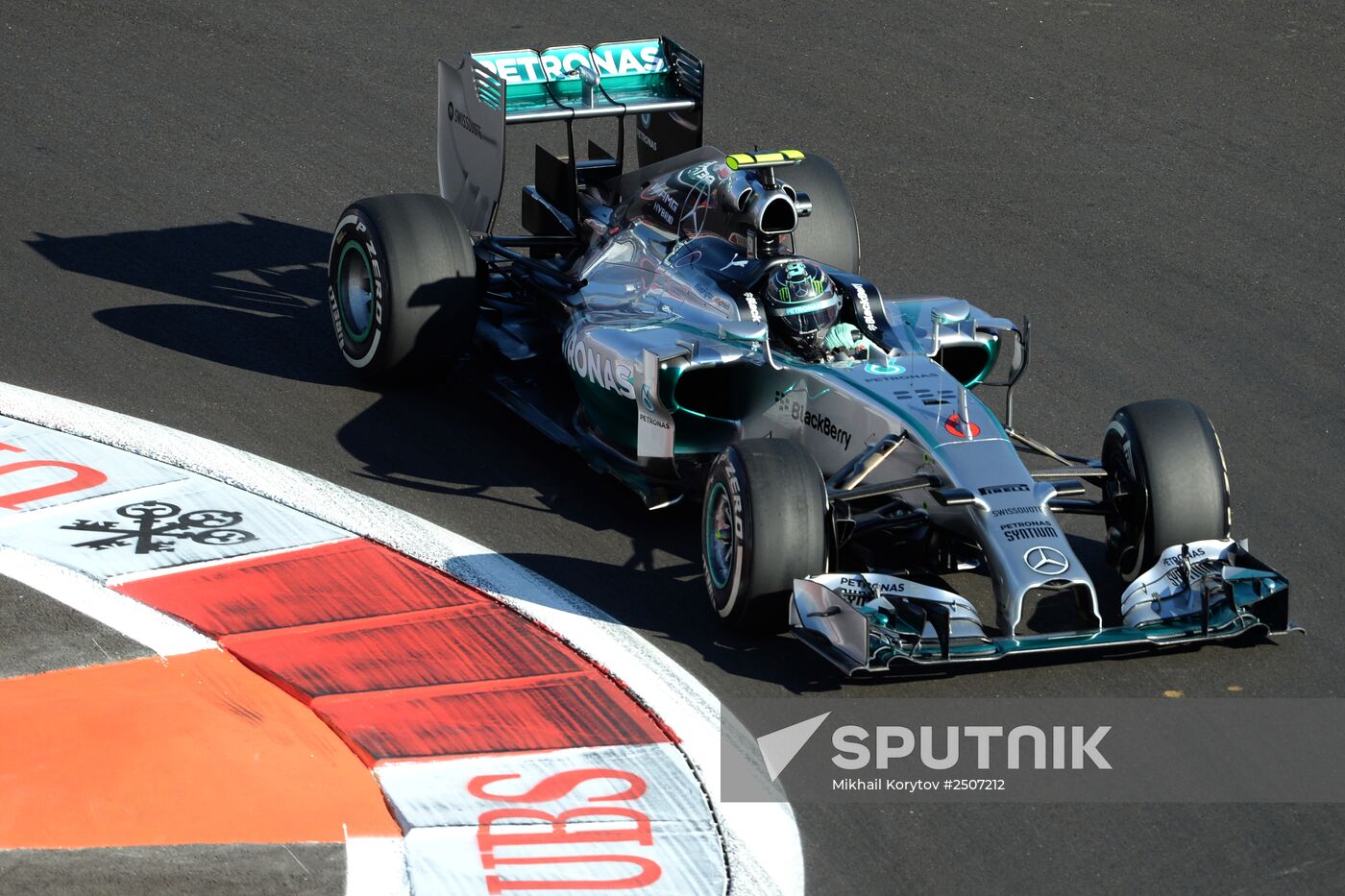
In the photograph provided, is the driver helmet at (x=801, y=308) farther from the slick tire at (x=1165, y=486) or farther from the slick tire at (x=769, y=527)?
the slick tire at (x=1165, y=486)

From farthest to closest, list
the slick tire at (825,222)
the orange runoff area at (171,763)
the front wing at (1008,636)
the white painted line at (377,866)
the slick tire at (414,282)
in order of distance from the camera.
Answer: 1. the slick tire at (825,222)
2. the slick tire at (414,282)
3. the front wing at (1008,636)
4. the orange runoff area at (171,763)
5. the white painted line at (377,866)

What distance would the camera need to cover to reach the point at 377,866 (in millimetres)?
6219

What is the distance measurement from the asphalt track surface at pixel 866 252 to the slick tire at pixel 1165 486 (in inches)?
20.5

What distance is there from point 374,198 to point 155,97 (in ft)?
15.8

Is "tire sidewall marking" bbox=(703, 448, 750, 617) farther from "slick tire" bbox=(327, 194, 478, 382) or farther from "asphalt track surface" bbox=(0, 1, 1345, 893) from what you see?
"slick tire" bbox=(327, 194, 478, 382)

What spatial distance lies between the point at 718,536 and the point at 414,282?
104 inches

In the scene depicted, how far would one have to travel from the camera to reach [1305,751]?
23.6ft

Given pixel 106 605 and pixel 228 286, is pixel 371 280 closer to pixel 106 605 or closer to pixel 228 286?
pixel 228 286

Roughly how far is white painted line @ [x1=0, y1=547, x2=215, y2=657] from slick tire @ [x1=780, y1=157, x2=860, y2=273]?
4359mm

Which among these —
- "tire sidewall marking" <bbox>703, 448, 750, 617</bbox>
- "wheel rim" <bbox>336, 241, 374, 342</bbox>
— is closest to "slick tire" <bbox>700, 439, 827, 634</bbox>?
"tire sidewall marking" <bbox>703, 448, 750, 617</bbox>

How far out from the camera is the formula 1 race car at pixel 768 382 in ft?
24.6

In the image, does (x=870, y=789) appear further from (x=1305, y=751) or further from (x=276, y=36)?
(x=276, y=36)

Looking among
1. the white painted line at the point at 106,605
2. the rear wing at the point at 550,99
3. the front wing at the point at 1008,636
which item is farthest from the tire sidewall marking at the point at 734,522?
the rear wing at the point at 550,99

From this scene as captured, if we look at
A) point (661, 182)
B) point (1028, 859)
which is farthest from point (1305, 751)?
point (661, 182)
